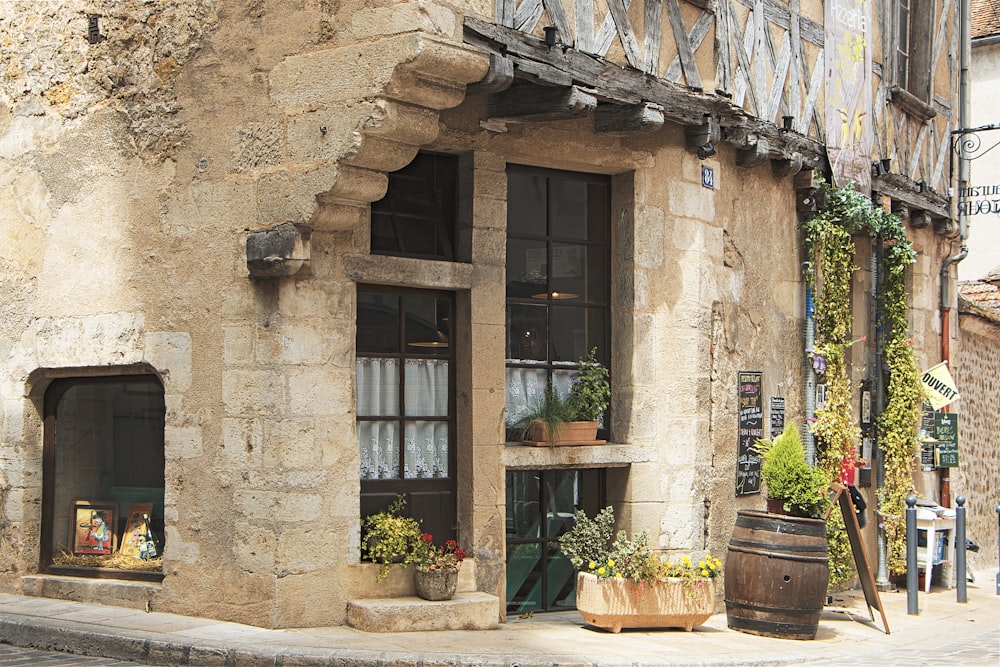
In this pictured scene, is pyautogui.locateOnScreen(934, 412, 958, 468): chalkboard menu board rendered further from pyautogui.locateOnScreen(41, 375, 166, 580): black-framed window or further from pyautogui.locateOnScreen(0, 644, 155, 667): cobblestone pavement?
pyautogui.locateOnScreen(0, 644, 155, 667): cobblestone pavement

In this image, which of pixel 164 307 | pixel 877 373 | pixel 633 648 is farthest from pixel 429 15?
pixel 877 373

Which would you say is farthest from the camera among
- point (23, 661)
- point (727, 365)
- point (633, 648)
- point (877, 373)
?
point (877, 373)

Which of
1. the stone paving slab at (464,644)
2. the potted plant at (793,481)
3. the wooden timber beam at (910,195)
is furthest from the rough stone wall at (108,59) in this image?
the wooden timber beam at (910,195)

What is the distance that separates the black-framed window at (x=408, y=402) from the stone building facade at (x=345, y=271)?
22 mm

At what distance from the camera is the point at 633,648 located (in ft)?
23.1

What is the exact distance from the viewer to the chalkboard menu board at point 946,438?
12133mm

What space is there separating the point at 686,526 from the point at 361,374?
8.22 ft

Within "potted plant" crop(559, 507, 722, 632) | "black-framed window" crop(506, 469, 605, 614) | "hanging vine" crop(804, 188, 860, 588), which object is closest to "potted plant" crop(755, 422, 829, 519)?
"potted plant" crop(559, 507, 722, 632)

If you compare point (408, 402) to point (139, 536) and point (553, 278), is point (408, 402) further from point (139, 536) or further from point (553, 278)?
point (139, 536)

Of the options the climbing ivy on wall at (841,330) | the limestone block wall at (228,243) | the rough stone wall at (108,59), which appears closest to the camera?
the limestone block wall at (228,243)

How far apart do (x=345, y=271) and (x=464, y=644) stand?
2.15 m

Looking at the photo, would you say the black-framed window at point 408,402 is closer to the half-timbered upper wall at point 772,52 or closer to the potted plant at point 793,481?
the half-timbered upper wall at point 772,52

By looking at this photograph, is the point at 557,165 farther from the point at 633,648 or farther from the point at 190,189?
the point at 633,648

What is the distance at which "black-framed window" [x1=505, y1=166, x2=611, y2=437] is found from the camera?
8172mm
